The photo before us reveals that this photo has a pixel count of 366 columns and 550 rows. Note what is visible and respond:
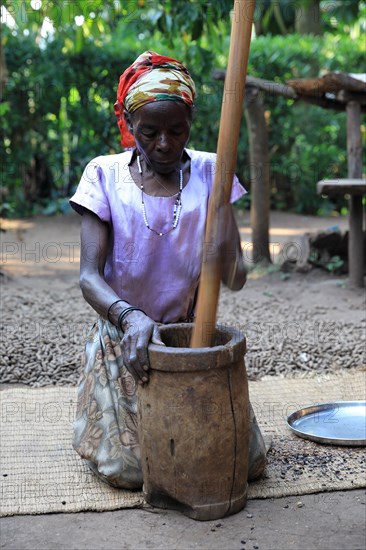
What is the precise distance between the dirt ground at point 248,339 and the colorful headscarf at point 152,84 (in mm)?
1498

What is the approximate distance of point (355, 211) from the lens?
22.4ft

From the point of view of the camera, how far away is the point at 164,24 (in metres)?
5.79

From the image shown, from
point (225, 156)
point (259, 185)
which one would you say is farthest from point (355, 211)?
point (225, 156)

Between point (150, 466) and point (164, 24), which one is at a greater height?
point (164, 24)

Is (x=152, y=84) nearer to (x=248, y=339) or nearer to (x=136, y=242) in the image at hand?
(x=136, y=242)

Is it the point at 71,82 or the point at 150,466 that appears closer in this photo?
the point at 150,466

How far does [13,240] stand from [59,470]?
250 inches

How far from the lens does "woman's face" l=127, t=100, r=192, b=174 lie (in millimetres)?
2850

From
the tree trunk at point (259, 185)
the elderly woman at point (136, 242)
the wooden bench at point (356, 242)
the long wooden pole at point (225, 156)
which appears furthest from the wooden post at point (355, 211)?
the long wooden pole at point (225, 156)

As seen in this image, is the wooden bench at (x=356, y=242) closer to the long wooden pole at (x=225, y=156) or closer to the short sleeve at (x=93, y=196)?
the short sleeve at (x=93, y=196)

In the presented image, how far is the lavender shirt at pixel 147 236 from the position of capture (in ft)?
10.1

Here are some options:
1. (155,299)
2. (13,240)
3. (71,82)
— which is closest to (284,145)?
(71,82)

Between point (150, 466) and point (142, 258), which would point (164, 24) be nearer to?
point (142, 258)

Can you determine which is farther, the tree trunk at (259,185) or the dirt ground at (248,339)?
the tree trunk at (259,185)
